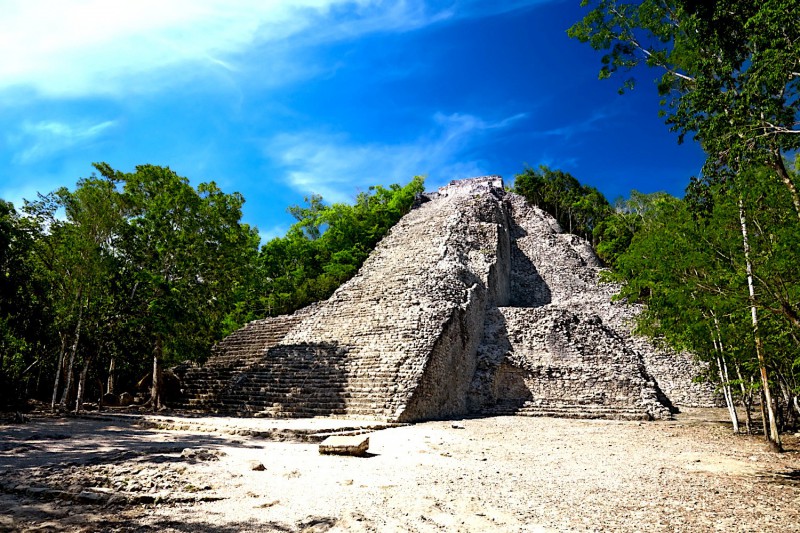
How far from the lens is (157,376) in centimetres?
1434

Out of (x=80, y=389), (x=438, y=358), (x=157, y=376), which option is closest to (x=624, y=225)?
(x=438, y=358)

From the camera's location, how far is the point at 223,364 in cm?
1680

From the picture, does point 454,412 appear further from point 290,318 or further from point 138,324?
point 138,324

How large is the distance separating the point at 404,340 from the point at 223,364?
7.35m

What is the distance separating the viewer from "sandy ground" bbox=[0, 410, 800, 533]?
398 centimetres

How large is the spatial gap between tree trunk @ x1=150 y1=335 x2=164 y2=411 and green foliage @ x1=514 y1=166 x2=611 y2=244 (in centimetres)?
3207

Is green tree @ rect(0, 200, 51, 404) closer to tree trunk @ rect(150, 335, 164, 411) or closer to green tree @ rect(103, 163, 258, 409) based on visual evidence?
green tree @ rect(103, 163, 258, 409)

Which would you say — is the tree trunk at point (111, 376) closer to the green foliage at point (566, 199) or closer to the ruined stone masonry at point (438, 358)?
the ruined stone masonry at point (438, 358)

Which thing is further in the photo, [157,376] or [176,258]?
[176,258]

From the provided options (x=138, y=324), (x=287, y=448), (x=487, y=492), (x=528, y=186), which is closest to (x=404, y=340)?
(x=287, y=448)

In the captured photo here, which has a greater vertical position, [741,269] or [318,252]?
[318,252]

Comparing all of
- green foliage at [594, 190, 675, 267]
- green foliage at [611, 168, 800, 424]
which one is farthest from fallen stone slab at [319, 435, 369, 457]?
green foliage at [594, 190, 675, 267]

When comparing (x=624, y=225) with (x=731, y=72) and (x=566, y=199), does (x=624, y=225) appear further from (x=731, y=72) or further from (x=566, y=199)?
(x=731, y=72)

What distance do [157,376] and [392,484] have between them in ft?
38.8
